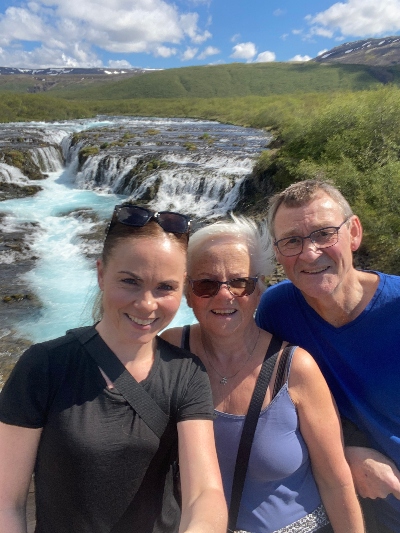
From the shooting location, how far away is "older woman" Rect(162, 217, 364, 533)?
5.80 ft

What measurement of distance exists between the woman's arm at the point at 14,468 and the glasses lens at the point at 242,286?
40.1 inches

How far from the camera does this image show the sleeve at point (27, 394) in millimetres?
1460

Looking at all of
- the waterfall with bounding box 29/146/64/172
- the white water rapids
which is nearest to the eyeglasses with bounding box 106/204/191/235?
the white water rapids

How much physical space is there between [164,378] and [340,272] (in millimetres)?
1052

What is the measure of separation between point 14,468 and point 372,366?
1.59m

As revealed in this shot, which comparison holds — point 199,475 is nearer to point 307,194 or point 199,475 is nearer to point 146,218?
point 146,218

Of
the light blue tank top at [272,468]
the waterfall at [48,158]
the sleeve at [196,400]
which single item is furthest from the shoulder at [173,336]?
the waterfall at [48,158]

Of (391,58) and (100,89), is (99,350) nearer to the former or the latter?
(100,89)

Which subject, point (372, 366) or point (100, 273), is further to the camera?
point (372, 366)

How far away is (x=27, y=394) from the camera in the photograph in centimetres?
147

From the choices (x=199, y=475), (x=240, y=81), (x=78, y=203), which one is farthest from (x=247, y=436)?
(x=240, y=81)

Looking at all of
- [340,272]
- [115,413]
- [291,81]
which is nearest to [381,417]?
[340,272]

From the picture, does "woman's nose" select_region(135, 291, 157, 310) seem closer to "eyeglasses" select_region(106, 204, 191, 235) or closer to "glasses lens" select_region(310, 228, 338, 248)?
"eyeglasses" select_region(106, 204, 191, 235)

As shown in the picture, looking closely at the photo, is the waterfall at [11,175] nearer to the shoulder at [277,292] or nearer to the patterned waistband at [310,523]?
the shoulder at [277,292]
